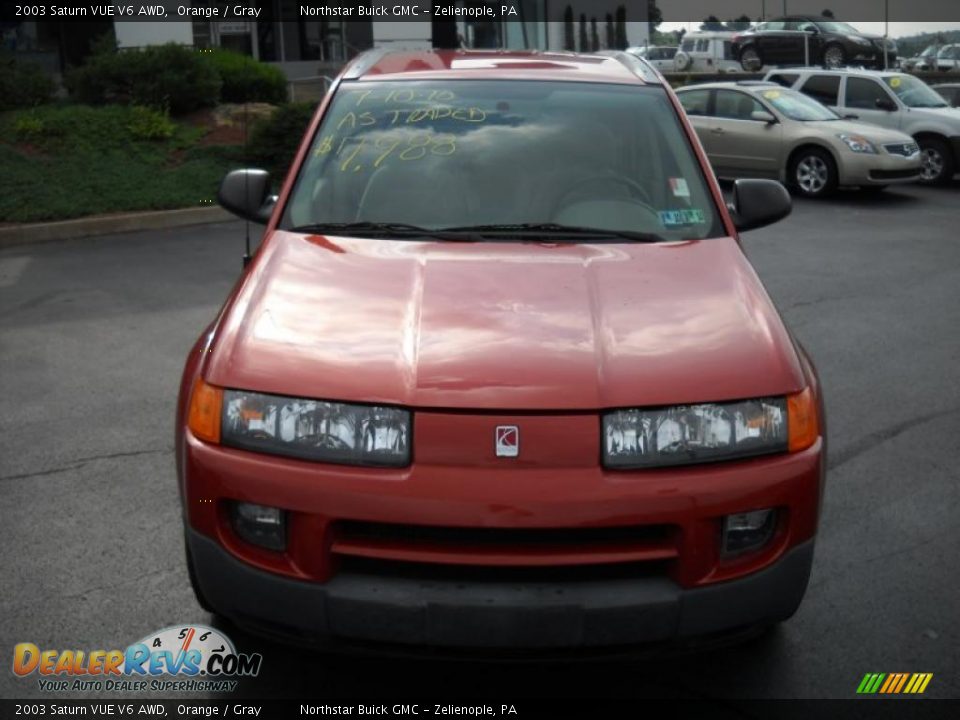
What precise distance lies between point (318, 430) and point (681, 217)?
184cm

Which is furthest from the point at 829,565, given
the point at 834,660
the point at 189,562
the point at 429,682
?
the point at 189,562

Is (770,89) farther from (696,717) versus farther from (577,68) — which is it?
(696,717)

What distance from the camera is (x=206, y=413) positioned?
3127mm

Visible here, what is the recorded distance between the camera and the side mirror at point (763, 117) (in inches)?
645

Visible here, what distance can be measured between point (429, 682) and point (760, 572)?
3.48ft

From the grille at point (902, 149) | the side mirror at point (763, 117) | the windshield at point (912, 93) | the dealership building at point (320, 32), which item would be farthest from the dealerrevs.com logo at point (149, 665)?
the dealership building at point (320, 32)

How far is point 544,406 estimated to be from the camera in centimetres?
298

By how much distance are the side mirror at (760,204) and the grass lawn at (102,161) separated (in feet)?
30.4

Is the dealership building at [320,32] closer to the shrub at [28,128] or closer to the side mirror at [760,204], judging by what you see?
the shrub at [28,128]

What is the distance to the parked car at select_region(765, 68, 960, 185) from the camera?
17.2 m

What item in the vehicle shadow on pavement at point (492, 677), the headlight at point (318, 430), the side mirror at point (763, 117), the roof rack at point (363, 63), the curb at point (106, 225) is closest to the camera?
the headlight at point (318, 430)

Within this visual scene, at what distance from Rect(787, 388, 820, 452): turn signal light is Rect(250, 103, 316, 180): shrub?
12.0 metres

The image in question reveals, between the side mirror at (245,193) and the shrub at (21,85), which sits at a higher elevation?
the shrub at (21,85)

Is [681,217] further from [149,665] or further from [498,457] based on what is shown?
[149,665]
